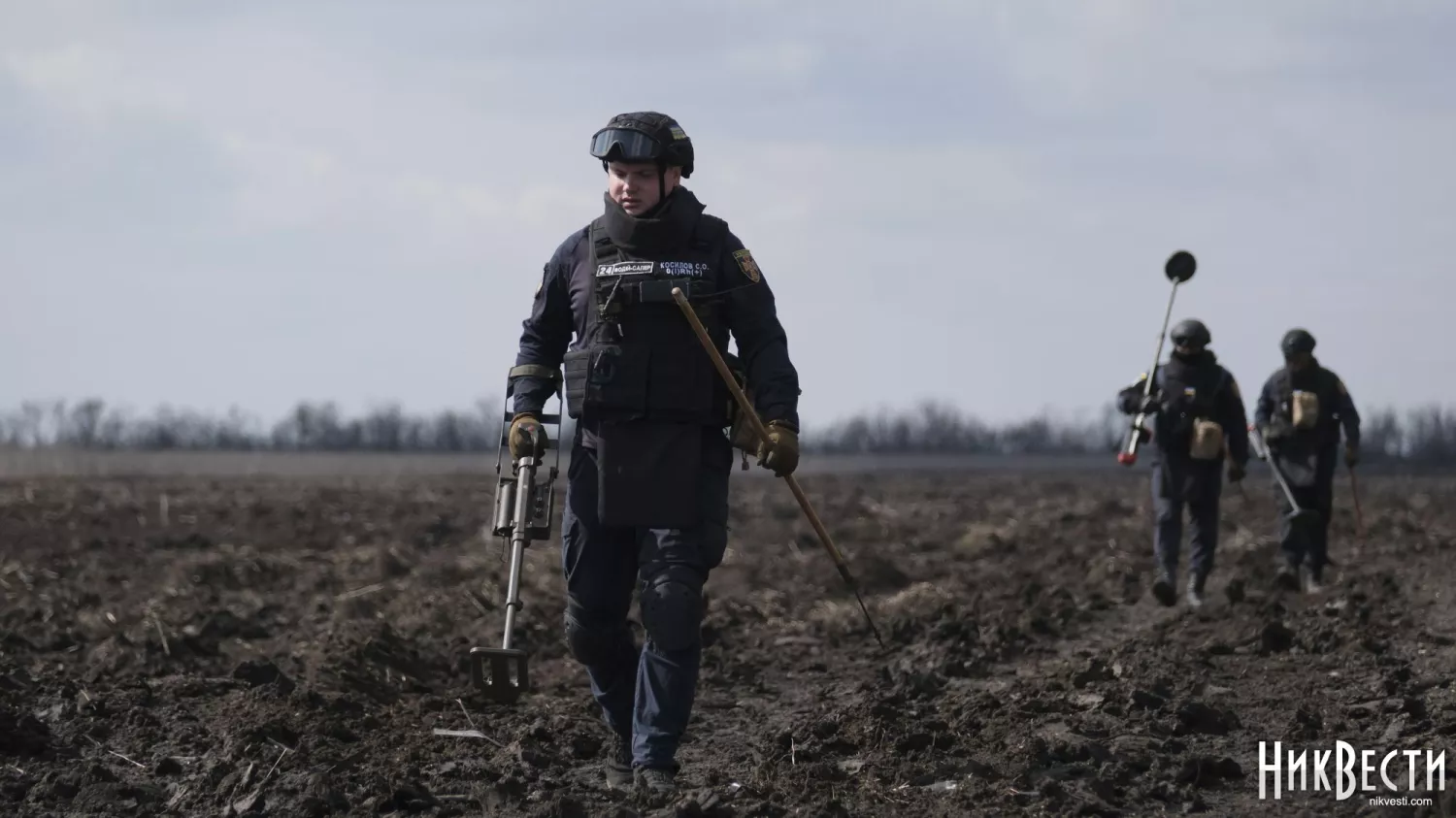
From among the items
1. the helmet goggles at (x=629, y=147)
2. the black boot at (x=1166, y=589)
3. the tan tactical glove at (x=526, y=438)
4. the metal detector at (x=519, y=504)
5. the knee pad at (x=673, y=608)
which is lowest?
the black boot at (x=1166, y=589)

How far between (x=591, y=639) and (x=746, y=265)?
1443 mm

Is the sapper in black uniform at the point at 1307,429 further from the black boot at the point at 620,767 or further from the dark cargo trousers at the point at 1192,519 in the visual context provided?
the black boot at the point at 620,767

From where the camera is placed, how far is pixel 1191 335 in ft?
41.8

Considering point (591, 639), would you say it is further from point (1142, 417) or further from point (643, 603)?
point (1142, 417)

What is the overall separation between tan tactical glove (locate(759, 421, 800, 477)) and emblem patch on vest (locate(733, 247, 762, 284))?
0.53 metres

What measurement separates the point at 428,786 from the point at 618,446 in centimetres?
141

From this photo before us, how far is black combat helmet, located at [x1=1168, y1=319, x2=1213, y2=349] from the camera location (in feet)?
41.8

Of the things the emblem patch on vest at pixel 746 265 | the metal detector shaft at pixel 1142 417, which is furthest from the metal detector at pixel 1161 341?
the emblem patch on vest at pixel 746 265

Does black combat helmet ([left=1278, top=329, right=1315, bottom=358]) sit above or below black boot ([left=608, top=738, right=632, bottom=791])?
above

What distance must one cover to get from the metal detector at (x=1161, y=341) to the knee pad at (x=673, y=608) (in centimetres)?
674

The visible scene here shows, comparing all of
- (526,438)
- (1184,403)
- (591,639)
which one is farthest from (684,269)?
(1184,403)

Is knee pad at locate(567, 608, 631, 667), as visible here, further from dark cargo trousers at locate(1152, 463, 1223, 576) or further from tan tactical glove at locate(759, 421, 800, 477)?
dark cargo trousers at locate(1152, 463, 1223, 576)

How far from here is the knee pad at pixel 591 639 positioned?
654 centimetres

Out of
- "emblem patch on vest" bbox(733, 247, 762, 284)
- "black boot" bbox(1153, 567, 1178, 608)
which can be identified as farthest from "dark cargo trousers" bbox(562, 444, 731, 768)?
"black boot" bbox(1153, 567, 1178, 608)
